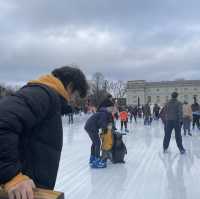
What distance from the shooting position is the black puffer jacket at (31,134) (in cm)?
148

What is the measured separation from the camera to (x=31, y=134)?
1.66m

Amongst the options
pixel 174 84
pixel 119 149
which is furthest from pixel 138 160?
pixel 174 84

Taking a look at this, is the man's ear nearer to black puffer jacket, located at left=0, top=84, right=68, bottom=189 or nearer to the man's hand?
black puffer jacket, located at left=0, top=84, right=68, bottom=189

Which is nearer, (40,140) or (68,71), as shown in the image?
(40,140)

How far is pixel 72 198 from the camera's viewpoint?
4828mm

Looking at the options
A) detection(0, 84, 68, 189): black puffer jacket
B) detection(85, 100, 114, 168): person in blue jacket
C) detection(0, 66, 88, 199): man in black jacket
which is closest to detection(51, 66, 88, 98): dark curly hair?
detection(0, 66, 88, 199): man in black jacket

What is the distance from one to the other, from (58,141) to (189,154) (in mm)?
7376

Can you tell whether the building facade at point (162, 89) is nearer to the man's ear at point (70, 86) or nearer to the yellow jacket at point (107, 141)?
the yellow jacket at point (107, 141)

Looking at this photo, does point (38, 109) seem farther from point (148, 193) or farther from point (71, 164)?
point (71, 164)

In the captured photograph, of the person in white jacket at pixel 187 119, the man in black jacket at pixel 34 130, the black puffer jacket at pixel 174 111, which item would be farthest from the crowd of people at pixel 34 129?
the person in white jacket at pixel 187 119

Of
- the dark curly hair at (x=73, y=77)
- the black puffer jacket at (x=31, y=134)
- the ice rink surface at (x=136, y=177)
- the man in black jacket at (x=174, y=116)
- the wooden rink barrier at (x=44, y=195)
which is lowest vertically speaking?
the ice rink surface at (x=136, y=177)

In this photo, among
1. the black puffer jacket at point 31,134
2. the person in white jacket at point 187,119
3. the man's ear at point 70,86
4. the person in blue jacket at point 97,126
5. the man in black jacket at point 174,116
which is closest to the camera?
the black puffer jacket at point 31,134

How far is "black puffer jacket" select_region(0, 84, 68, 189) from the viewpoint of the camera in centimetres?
148

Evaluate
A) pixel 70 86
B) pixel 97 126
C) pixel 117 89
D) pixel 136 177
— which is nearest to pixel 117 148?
pixel 97 126
